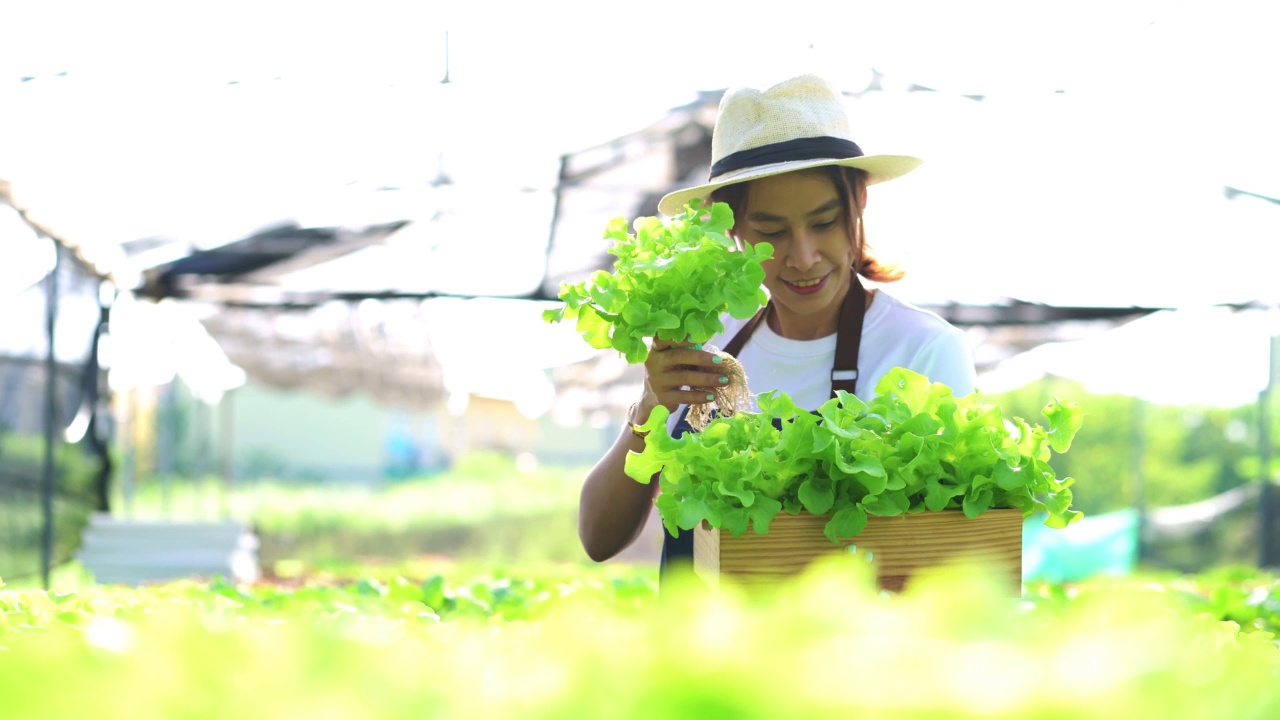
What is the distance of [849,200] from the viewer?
6.64 ft

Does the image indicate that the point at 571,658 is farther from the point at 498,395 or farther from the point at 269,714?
the point at 498,395

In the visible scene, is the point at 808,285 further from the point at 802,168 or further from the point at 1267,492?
the point at 1267,492

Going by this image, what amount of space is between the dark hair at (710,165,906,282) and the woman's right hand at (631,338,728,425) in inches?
18.7

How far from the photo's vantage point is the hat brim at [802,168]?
1.88 metres

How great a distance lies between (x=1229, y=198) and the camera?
7641 mm

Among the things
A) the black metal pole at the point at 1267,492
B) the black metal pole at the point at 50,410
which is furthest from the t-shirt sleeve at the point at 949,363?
the black metal pole at the point at 1267,492

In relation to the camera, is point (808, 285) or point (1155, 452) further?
point (1155, 452)

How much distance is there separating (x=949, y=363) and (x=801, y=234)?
1.11 feet

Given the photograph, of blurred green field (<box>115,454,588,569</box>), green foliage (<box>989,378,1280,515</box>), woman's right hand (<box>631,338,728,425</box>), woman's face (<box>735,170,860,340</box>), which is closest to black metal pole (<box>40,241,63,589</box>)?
Answer: blurred green field (<box>115,454,588,569</box>)

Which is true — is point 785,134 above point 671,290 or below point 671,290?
above

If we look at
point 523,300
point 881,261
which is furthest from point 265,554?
point 881,261

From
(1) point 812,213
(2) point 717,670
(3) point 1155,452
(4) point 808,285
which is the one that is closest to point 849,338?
(4) point 808,285

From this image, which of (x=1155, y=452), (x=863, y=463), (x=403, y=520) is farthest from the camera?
(x=1155, y=452)

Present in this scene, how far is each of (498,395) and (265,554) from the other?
399 inches
